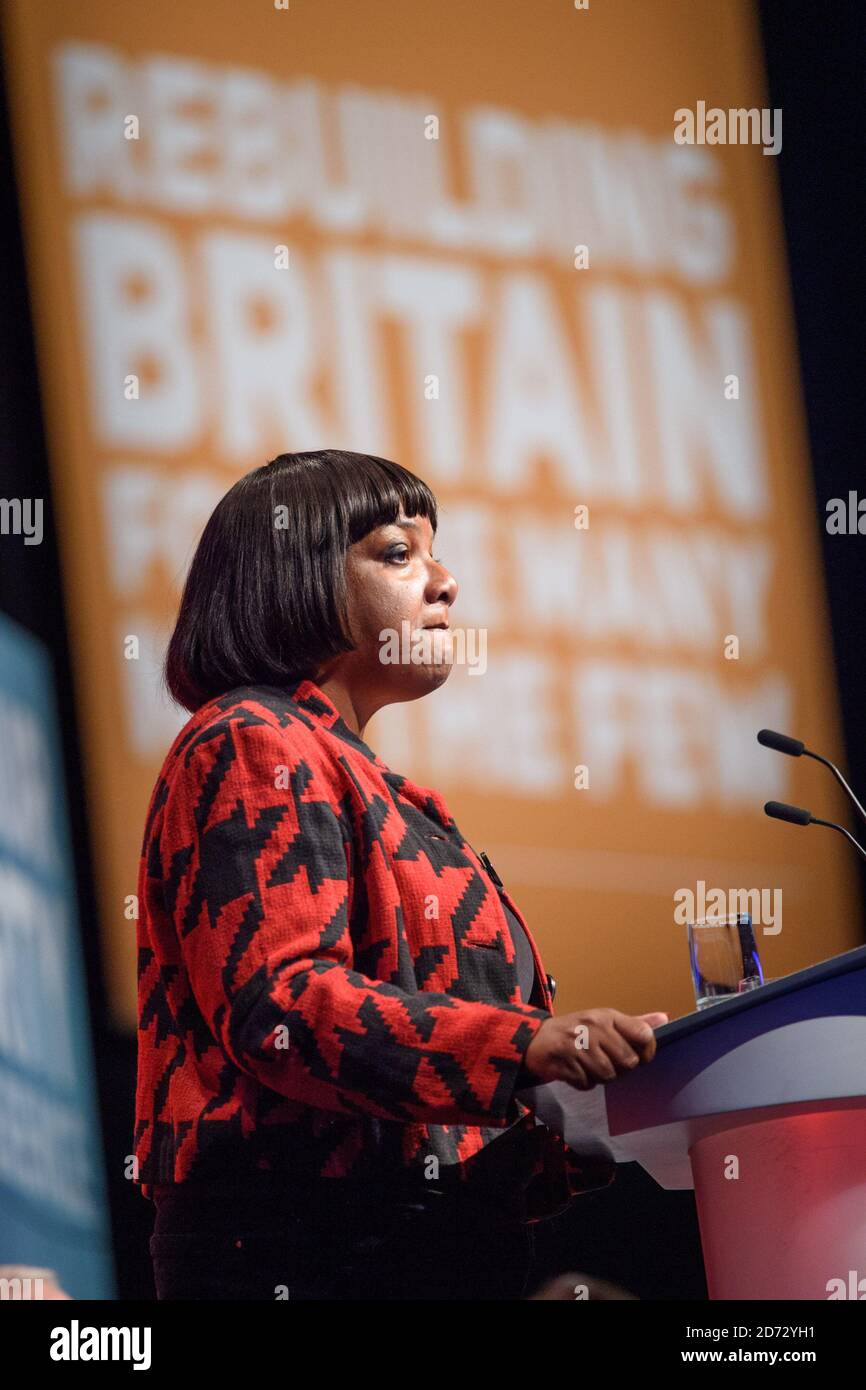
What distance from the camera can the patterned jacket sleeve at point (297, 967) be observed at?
4.08 feet

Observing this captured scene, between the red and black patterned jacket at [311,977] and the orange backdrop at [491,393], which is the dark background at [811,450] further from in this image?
the red and black patterned jacket at [311,977]

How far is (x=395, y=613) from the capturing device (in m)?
1.75

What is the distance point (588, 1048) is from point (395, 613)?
69 centimetres

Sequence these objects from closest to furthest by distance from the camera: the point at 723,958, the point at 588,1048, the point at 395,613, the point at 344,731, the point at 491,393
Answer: the point at 588,1048
the point at 344,731
the point at 395,613
the point at 723,958
the point at 491,393

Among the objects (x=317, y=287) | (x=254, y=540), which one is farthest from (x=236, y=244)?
(x=254, y=540)

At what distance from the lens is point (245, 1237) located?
1.35 metres

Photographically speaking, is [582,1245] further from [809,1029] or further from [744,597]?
[809,1029]

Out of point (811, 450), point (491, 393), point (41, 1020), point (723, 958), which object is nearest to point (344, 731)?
point (723, 958)

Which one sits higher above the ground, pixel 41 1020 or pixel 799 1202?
pixel 41 1020

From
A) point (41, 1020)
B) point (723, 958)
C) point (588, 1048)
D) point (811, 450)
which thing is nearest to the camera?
point (588, 1048)

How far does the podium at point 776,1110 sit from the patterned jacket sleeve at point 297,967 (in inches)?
4.4
